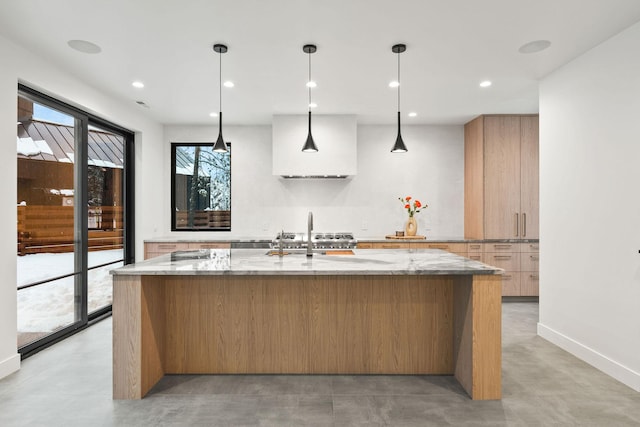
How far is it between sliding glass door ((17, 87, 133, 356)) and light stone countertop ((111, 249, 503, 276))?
147 centimetres

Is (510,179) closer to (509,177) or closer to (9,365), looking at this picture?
(509,177)

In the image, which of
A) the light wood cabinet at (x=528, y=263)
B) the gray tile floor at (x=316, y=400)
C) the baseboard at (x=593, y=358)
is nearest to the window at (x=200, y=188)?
the gray tile floor at (x=316, y=400)

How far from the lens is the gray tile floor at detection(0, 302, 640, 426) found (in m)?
2.20

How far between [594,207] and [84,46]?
172 inches

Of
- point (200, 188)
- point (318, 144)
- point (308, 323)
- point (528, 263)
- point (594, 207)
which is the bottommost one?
point (308, 323)

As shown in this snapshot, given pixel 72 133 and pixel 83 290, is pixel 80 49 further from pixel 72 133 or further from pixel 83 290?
pixel 83 290

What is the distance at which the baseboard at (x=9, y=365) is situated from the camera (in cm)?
281

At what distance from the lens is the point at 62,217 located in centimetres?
376

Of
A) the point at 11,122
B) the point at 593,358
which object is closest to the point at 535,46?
the point at 593,358

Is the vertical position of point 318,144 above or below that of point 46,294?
above

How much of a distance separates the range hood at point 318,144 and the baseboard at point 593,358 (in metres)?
2.91

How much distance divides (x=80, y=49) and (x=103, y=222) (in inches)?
82.0

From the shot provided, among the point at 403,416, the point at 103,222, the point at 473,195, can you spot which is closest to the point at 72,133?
the point at 103,222

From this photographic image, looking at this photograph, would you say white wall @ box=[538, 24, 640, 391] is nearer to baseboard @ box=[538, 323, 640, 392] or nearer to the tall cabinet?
baseboard @ box=[538, 323, 640, 392]
